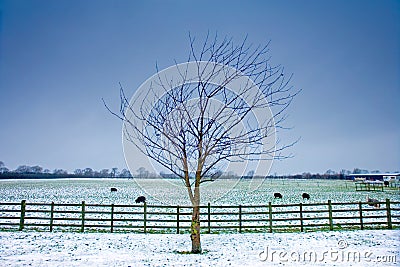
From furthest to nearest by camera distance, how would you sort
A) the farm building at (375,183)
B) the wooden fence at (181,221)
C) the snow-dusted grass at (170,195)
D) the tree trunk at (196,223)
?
the farm building at (375,183), the snow-dusted grass at (170,195), the wooden fence at (181,221), the tree trunk at (196,223)

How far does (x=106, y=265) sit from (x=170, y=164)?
2795 millimetres

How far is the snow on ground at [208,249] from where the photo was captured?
7.25 metres

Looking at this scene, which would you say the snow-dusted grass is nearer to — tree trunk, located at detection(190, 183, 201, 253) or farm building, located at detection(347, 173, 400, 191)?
tree trunk, located at detection(190, 183, 201, 253)

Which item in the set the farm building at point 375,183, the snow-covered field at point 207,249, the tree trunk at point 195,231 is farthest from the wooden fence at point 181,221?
the farm building at point 375,183

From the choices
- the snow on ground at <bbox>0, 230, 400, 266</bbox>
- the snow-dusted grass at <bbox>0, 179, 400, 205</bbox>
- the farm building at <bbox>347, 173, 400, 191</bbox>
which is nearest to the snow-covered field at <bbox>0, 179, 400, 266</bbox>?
the snow on ground at <bbox>0, 230, 400, 266</bbox>

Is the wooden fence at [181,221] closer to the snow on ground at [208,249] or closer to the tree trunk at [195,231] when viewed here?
the snow on ground at [208,249]

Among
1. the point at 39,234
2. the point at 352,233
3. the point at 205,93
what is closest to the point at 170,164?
the point at 205,93

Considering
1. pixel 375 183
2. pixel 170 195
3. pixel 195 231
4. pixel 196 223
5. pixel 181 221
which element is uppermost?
pixel 196 223

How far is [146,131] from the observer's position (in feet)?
28.9

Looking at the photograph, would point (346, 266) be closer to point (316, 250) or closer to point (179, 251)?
point (316, 250)

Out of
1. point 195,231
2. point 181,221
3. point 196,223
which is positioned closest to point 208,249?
point 195,231

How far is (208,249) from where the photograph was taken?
8867mm

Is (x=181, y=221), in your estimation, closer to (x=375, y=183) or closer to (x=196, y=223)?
(x=196, y=223)

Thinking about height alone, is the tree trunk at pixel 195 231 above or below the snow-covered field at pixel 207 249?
above
